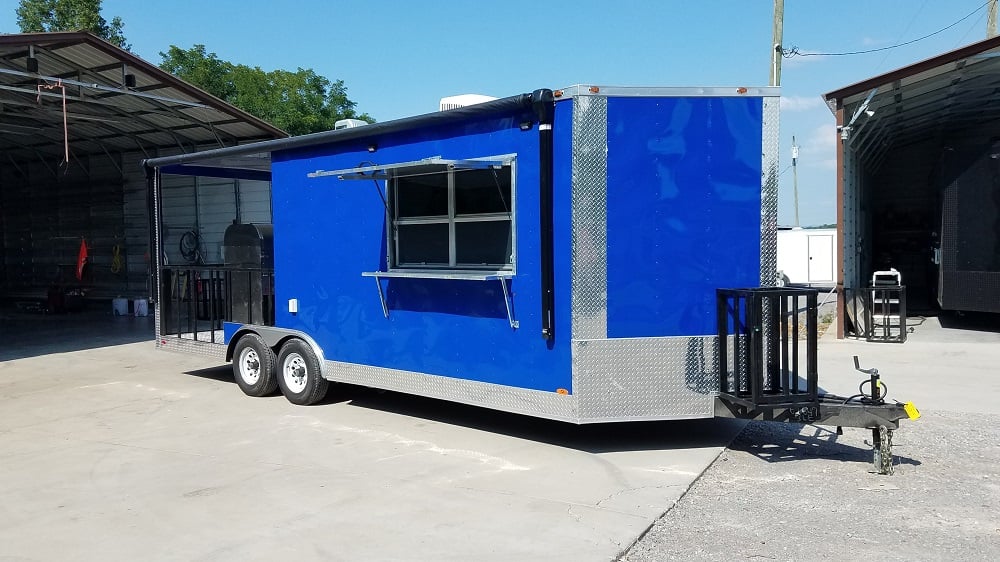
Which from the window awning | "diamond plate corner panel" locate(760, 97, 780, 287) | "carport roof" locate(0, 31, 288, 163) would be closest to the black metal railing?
"diamond plate corner panel" locate(760, 97, 780, 287)

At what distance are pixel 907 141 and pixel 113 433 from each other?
17831mm

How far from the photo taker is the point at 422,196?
6922mm

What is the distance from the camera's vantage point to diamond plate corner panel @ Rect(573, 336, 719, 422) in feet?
19.0

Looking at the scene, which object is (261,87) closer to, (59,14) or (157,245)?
(59,14)

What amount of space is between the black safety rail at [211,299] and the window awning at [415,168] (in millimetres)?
1883

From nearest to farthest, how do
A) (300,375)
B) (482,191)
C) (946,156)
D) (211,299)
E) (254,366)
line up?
1. (482,191)
2. (300,375)
3. (254,366)
4. (211,299)
5. (946,156)

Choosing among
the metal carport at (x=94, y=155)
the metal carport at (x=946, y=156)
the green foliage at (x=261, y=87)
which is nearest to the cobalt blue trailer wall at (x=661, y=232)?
the metal carport at (x=946, y=156)

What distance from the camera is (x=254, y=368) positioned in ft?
28.2

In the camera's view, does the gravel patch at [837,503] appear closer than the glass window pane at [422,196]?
Yes

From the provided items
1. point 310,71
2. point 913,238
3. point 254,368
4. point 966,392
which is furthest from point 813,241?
point 310,71

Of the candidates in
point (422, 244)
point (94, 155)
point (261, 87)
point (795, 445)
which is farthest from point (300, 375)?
point (261, 87)

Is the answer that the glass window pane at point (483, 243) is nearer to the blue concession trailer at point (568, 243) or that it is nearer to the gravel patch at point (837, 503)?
the blue concession trailer at point (568, 243)

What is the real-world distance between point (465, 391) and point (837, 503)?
3.03 metres

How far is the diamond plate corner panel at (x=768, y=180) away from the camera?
5.94 m
